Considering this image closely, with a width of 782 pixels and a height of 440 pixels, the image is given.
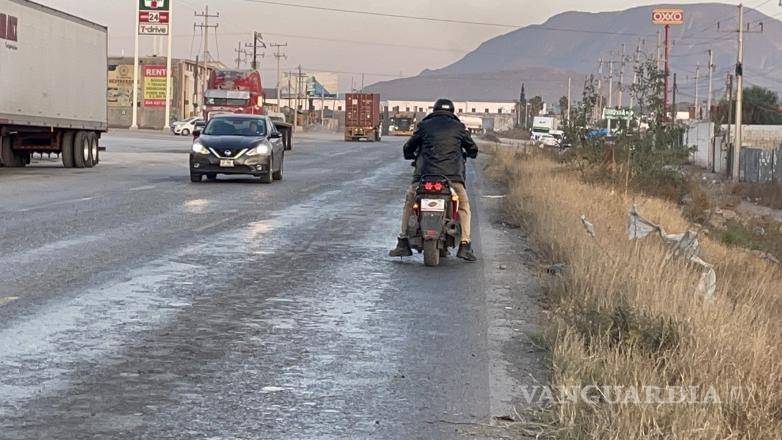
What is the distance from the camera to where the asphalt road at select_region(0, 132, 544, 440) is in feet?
19.9

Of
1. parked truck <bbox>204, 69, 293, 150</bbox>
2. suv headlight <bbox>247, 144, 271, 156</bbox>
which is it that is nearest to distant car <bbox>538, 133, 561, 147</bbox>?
parked truck <bbox>204, 69, 293, 150</bbox>

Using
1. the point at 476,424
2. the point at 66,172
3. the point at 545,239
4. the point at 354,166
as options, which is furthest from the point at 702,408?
the point at 354,166

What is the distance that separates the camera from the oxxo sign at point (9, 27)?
88.5ft

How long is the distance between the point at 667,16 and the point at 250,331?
322ft

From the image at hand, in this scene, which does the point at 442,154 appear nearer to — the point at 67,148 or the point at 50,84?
the point at 50,84

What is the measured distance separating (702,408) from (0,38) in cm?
2419

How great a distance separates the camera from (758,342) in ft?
22.7

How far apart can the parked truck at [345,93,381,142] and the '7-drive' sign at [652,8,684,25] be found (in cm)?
2871

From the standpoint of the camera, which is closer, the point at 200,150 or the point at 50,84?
the point at 200,150

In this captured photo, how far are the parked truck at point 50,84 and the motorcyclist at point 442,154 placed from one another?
17116mm

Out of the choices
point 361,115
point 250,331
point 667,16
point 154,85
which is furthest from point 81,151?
point 154,85

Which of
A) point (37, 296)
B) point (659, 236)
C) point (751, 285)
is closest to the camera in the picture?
point (37, 296)

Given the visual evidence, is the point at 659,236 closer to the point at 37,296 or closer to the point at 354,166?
the point at 37,296

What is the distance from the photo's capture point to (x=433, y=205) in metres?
12.1
